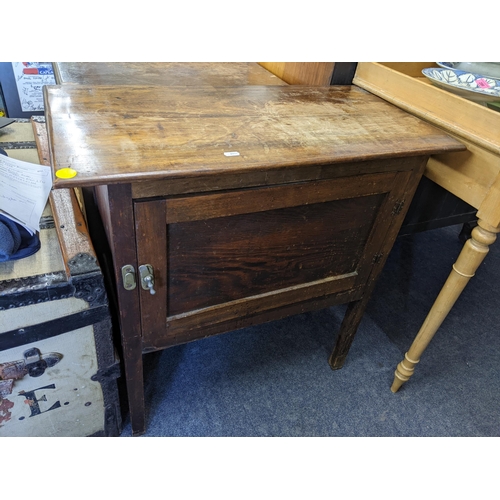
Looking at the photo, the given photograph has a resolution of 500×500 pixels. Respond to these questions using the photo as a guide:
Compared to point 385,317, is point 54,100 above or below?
above

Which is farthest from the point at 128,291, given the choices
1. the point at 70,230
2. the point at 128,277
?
the point at 70,230

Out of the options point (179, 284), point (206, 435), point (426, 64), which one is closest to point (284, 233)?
point (179, 284)

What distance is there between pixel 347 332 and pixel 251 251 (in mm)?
506

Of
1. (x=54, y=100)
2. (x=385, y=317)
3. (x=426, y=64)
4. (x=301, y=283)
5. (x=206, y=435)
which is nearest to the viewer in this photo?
(x=54, y=100)

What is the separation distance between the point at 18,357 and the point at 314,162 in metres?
0.64

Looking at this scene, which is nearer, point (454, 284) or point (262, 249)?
point (262, 249)

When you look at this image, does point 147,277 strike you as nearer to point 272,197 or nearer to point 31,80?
point 272,197

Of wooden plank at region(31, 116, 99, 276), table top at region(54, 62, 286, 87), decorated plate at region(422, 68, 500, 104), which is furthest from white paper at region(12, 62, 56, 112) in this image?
decorated plate at region(422, 68, 500, 104)

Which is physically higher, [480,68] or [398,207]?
[480,68]

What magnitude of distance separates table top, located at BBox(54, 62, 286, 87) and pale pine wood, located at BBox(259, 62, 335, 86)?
25 millimetres

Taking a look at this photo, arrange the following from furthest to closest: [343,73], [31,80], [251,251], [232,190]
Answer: [31,80]
[343,73]
[251,251]
[232,190]

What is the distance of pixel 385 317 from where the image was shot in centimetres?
145

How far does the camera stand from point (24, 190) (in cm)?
91

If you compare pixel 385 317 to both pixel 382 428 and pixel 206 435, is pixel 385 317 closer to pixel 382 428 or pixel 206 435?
pixel 382 428
